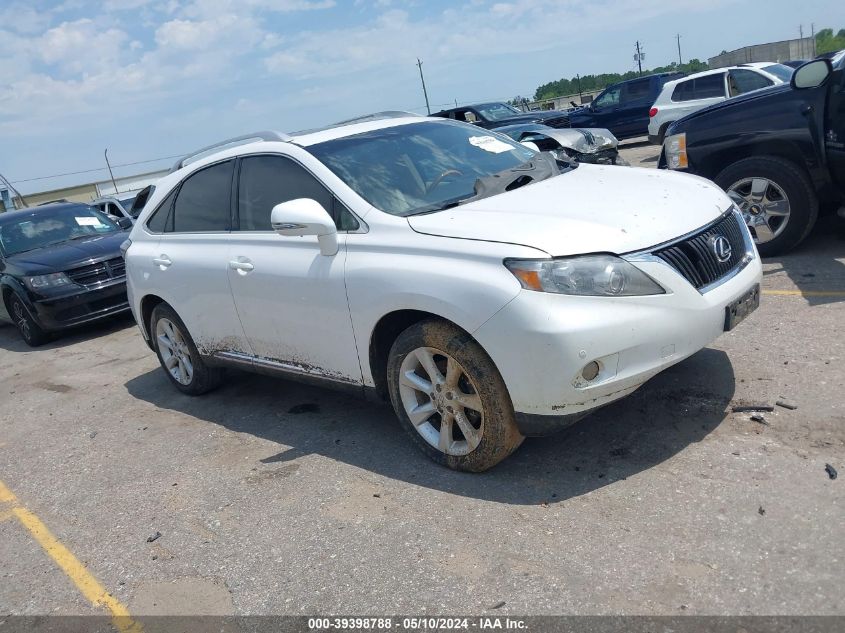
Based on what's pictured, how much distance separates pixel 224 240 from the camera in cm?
493

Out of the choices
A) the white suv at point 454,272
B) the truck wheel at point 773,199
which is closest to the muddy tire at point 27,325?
the white suv at point 454,272

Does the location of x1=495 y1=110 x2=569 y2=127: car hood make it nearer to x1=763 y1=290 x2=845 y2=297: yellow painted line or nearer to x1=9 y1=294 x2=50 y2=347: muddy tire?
x1=9 y1=294 x2=50 y2=347: muddy tire

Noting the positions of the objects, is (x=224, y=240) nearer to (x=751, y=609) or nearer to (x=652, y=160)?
(x=751, y=609)

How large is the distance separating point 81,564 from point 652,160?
1489cm

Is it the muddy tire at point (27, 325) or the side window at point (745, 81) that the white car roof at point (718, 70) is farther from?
the muddy tire at point (27, 325)

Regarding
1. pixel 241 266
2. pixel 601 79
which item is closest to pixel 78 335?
pixel 241 266

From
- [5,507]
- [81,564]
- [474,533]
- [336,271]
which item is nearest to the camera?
[474,533]

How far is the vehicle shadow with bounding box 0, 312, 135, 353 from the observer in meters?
9.50

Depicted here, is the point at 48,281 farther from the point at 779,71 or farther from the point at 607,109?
the point at 607,109

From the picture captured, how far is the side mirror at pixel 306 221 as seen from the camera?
3949mm

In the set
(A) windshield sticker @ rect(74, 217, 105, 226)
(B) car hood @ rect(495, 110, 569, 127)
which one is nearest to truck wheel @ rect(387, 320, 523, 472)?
(A) windshield sticker @ rect(74, 217, 105, 226)

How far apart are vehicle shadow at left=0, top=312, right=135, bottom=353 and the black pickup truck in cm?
732

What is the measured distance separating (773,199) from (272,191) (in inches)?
169

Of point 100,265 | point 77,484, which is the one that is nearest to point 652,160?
point 100,265
